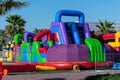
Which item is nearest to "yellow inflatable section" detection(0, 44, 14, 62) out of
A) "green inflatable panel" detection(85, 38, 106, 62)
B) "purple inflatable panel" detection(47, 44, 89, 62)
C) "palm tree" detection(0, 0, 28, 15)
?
"purple inflatable panel" detection(47, 44, 89, 62)

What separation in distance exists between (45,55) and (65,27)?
3.72m

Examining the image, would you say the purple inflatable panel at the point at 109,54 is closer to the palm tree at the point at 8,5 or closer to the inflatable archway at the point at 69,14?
the inflatable archway at the point at 69,14

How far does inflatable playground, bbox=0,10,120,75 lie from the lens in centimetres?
3497

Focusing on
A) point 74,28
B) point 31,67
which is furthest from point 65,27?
point 31,67

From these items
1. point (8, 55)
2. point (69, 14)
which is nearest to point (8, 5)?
point (69, 14)

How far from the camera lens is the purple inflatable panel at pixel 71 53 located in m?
35.0

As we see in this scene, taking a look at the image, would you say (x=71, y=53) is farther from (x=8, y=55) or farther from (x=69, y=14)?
(x=8, y=55)

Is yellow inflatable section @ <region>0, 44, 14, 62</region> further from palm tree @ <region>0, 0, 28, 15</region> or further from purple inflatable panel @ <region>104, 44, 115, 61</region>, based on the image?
palm tree @ <region>0, 0, 28, 15</region>

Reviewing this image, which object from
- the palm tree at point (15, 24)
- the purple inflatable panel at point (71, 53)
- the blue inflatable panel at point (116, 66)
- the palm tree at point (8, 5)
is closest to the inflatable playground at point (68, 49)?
the purple inflatable panel at point (71, 53)

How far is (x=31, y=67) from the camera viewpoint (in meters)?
30.9

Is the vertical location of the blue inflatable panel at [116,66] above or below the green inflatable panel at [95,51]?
below

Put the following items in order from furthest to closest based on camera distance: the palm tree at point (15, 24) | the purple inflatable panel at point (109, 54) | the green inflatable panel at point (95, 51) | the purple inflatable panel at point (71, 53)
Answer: the palm tree at point (15, 24), the purple inflatable panel at point (109, 54), the green inflatable panel at point (95, 51), the purple inflatable panel at point (71, 53)

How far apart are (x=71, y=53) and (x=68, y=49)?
0.55 m

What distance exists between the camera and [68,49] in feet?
114
